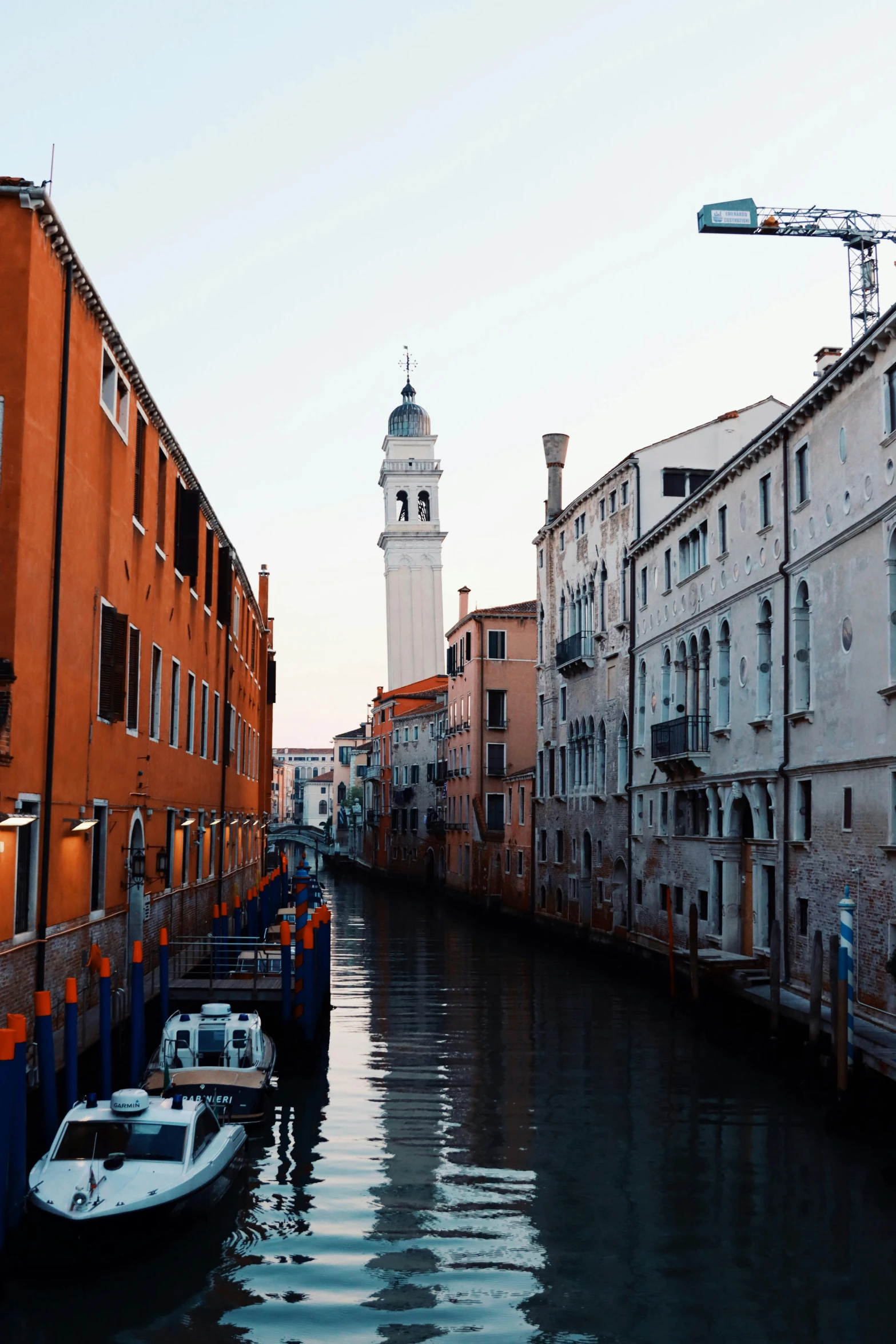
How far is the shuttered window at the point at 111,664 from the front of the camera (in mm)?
17594

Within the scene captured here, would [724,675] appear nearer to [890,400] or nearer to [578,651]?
[890,400]

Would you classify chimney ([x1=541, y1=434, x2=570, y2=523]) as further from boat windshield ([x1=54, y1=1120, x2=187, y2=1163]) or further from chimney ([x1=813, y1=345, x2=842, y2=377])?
boat windshield ([x1=54, y1=1120, x2=187, y2=1163])

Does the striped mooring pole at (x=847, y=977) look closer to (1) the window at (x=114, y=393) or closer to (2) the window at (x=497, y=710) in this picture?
(1) the window at (x=114, y=393)

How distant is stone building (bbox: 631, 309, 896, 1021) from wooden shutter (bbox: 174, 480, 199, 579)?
10080 mm

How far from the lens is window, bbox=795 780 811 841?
22078 millimetres

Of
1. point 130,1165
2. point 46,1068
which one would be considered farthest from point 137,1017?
point 130,1165

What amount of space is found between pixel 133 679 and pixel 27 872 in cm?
551

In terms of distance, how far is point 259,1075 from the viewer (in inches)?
616

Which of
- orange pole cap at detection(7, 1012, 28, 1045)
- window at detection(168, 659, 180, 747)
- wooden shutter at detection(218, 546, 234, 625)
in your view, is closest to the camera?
orange pole cap at detection(7, 1012, 28, 1045)

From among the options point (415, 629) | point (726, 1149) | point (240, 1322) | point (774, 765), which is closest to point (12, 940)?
point (240, 1322)

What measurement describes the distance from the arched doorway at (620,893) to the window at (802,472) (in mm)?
14395

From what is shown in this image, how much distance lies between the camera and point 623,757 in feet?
116

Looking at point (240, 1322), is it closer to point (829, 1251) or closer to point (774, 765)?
point (829, 1251)

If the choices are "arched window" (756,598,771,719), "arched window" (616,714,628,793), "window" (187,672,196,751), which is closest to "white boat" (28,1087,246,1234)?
"window" (187,672,196,751)
